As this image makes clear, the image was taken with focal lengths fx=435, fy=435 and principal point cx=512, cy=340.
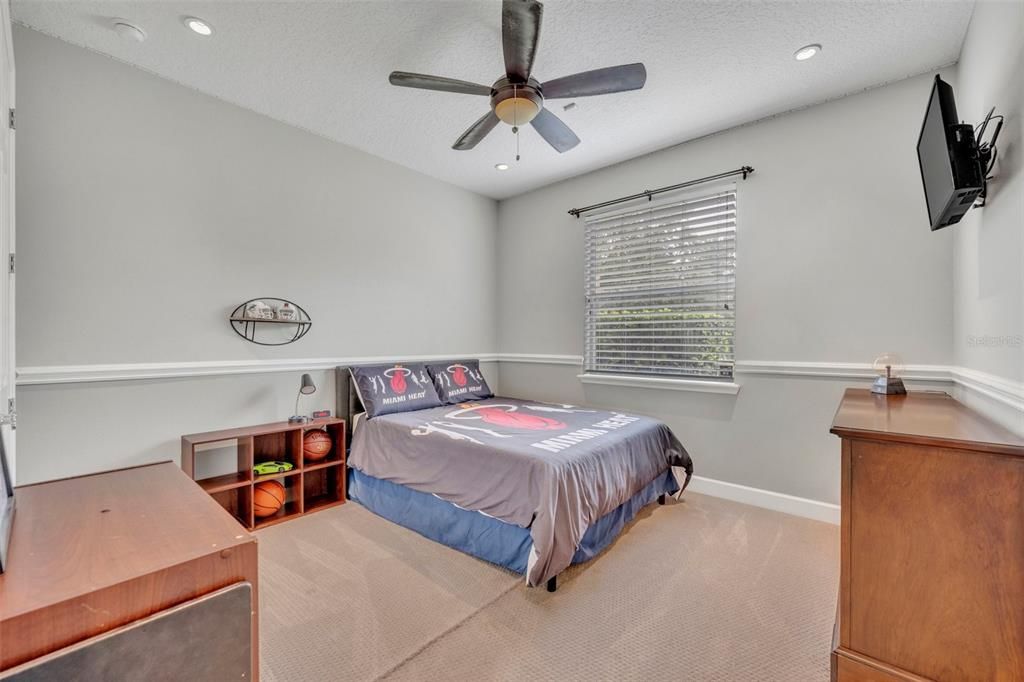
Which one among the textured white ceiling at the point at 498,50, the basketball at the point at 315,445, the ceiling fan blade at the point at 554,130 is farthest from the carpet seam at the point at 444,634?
the textured white ceiling at the point at 498,50

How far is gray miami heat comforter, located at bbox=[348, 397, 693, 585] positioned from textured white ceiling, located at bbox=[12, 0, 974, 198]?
2138 millimetres

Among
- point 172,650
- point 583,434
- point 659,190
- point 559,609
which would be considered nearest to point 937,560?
point 559,609

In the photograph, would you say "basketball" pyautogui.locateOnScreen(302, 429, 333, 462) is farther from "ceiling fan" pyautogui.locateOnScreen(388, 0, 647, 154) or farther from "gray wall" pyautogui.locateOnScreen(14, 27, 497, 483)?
"ceiling fan" pyautogui.locateOnScreen(388, 0, 647, 154)

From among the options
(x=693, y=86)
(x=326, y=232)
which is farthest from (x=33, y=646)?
(x=693, y=86)

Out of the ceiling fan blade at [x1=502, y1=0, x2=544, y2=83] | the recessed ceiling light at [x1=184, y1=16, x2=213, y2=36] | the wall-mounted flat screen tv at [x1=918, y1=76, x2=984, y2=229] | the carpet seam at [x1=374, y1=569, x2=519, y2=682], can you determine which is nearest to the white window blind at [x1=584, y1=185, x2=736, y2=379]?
the wall-mounted flat screen tv at [x1=918, y1=76, x2=984, y2=229]

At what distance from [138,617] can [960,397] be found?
130 inches

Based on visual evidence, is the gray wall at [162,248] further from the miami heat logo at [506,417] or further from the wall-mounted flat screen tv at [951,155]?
the wall-mounted flat screen tv at [951,155]

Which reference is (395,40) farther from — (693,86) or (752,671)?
(752,671)

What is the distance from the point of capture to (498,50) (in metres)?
2.36

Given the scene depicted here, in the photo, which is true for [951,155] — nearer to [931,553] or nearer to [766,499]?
[931,553]

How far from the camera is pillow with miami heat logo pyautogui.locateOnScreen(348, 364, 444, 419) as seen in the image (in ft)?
11.0

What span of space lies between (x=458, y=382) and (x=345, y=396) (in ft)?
3.30

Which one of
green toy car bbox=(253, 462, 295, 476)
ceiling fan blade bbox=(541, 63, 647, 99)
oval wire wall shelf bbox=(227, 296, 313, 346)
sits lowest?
green toy car bbox=(253, 462, 295, 476)

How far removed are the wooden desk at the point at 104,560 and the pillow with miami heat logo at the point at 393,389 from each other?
218cm
